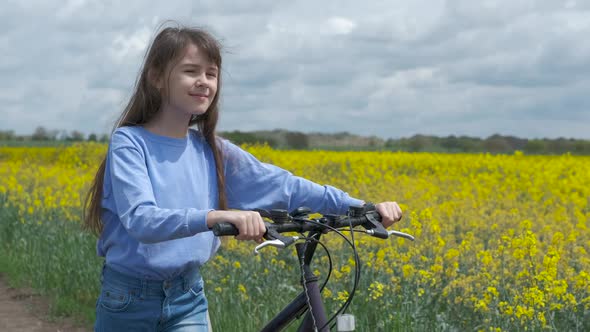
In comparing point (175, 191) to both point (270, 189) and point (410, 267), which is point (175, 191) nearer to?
point (270, 189)

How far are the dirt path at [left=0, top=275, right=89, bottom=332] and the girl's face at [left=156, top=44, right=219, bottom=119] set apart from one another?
3.68 m

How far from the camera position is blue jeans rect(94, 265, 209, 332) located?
97.0 inches

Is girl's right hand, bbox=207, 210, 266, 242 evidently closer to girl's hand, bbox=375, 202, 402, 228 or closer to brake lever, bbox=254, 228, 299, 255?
brake lever, bbox=254, 228, 299, 255

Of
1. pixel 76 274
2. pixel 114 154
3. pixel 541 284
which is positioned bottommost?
pixel 76 274

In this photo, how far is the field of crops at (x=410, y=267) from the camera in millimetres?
4441

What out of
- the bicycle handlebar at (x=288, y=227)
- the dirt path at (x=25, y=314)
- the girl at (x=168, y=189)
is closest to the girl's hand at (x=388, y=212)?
the girl at (x=168, y=189)

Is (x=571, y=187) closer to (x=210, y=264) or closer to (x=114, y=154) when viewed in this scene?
(x=210, y=264)

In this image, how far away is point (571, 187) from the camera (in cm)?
1221

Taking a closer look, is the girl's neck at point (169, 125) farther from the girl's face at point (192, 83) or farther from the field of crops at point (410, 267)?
the field of crops at point (410, 267)

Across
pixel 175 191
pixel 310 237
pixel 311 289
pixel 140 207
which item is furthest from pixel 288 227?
pixel 175 191

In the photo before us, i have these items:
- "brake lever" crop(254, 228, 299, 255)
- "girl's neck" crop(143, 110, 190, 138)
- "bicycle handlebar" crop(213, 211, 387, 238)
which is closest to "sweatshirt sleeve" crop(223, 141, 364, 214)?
"girl's neck" crop(143, 110, 190, 138)

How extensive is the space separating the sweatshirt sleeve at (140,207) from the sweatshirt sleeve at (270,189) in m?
0.43

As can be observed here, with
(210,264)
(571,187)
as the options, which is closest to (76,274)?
(210,264)

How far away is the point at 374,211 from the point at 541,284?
9.63 ft
